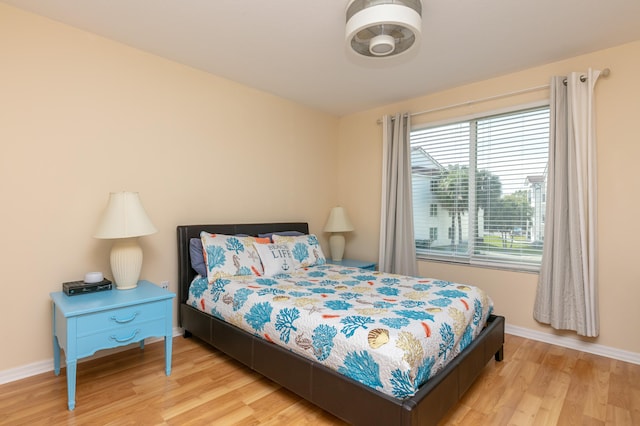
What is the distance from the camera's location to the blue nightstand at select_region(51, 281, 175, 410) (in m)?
1.94

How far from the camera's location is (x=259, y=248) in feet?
10.2

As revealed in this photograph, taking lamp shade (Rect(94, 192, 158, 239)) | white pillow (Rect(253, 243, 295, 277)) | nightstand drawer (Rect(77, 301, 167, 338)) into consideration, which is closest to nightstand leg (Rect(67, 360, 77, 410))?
nightstand drawer (Rect(77, 301, 167, 338))

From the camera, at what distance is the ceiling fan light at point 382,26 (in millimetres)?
1830

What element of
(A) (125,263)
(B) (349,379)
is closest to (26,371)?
(A) (125,263)

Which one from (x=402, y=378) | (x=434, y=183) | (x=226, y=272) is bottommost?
(x=402, y=378)

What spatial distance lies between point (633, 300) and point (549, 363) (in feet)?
2.82

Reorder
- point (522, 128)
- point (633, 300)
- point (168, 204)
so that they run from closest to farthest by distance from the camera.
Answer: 1. point (633, 300)
2. point (168, 204)
3. point (522, 128)

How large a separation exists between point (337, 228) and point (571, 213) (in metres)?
2.34

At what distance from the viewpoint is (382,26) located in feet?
6.68

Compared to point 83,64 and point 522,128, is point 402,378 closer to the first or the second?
point 522,128

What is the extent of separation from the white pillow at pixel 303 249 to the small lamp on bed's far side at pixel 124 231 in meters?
1.28

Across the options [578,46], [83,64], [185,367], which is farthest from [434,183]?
[83,64]

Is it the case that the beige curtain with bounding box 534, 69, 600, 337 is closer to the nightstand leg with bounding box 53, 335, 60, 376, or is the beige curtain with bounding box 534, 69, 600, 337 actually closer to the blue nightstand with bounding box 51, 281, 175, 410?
the blue nightstand with bounding box 51, 281, 175, 410

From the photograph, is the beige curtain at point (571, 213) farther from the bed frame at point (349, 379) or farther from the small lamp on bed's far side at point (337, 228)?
the small lamp on bed's far side at point (337, 228)
